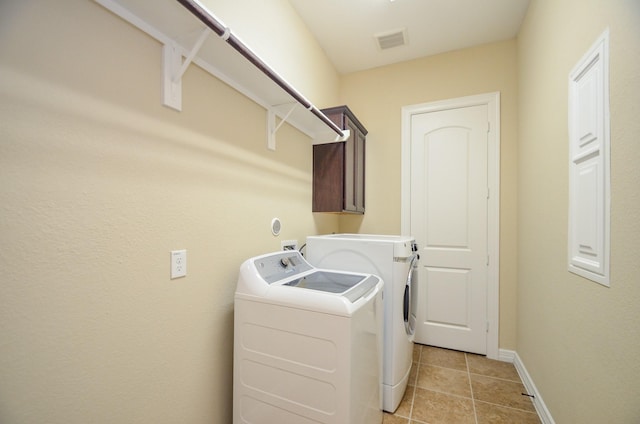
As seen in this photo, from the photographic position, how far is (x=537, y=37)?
1943 millimetres

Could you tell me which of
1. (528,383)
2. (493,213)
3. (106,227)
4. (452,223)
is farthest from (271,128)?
(528,383)

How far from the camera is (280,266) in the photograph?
5.24ft

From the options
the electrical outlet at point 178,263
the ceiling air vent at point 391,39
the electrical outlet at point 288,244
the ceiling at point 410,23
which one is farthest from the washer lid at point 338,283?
the ceiling air vent at point 391,39

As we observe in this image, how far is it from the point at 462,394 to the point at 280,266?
5.36ft

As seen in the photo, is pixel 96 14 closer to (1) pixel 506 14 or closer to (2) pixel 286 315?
(2) pixel 286 315

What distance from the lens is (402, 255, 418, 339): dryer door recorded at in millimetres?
1844

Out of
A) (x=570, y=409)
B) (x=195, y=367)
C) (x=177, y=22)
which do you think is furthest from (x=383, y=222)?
(x=177, y=22)

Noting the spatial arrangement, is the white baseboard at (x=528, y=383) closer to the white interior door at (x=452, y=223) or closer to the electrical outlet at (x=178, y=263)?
the white interior door at (x=452, y=223)

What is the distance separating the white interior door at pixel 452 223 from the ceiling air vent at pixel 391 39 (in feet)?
2.37

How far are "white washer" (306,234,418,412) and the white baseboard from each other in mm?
800

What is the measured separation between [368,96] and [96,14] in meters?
2.62

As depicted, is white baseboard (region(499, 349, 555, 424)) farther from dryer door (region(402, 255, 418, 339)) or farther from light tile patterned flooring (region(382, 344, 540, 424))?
dryer door (region(402, 255, 418, 339))

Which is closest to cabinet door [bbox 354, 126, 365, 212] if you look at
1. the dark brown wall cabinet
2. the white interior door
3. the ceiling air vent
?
the dark brown wall cabinet

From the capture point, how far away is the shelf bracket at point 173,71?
3.61 ft
